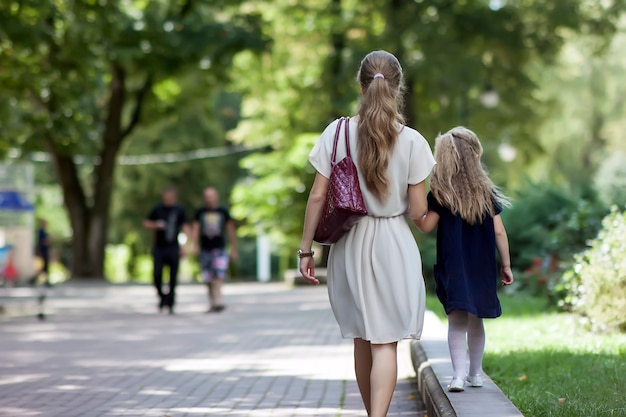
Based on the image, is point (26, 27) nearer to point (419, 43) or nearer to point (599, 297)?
point (419, 43)

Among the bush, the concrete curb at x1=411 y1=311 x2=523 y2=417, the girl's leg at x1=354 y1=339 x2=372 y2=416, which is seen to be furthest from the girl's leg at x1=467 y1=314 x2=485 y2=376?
the bush

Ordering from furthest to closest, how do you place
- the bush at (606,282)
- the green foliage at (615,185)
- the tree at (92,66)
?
the tree at (92,66) → the green foliage at (615,185) → the bush at (606,282)

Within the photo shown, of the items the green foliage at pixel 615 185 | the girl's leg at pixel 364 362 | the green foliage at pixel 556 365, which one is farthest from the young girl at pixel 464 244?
the green foliage at pixel 615 185

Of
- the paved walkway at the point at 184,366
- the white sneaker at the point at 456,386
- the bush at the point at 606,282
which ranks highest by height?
the bush at the point at 606,282

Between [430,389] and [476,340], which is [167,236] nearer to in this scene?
[430,389]

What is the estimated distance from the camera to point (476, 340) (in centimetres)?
748

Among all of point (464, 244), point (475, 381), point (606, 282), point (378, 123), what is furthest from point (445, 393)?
point (606, 282)

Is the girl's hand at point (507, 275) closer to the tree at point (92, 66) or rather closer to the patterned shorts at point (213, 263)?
the patterned shorts at point (213, 263)

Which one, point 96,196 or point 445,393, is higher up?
point 96,196

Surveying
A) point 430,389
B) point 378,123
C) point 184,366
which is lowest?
point 184,366

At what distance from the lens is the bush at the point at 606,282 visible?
1109 cm

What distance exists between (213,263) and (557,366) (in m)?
10.6

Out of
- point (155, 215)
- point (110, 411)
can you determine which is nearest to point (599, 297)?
point (110, 411)

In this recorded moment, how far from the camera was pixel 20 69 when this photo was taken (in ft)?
74.5
